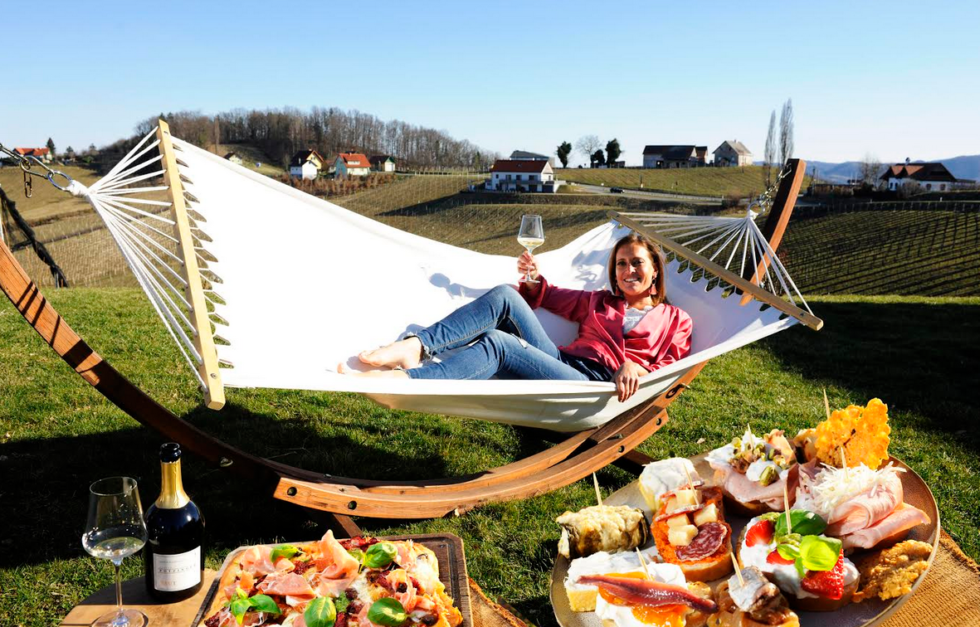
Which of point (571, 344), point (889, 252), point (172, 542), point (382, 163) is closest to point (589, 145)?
point (382, 163)

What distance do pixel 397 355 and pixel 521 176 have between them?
36.9 meters

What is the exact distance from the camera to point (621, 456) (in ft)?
8.81

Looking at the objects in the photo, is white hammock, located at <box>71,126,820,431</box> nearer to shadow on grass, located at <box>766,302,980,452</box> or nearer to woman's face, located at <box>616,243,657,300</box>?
woman's face, located at <box>616,243,657,300</box>

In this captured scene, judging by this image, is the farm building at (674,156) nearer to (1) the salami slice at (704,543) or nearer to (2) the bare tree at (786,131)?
(2) the bare tree at (786,131)

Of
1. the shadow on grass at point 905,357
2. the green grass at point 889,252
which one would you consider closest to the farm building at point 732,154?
the green grass at point 889,252

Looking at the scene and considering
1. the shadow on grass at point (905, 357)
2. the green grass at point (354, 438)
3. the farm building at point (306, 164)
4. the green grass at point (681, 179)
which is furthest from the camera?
the farm building at point (306, 164)

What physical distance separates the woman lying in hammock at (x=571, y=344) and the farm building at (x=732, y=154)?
5978 cm

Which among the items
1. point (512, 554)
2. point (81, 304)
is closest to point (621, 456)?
point (512, 554)

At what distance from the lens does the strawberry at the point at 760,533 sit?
4.64ft

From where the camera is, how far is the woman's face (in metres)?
2.96

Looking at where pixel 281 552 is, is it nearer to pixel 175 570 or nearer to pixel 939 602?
pixel 175 570

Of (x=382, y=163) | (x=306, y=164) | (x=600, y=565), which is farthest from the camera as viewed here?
(x=306, y=164)

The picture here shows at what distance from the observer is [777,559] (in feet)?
4.42

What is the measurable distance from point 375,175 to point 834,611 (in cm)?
3800
